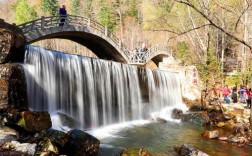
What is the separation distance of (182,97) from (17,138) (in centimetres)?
2118

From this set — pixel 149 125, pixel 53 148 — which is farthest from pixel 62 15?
pixel 53 148

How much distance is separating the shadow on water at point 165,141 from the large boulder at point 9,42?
19.6 feet

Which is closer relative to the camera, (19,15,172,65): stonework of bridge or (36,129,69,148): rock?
(36,129,69,148): rock

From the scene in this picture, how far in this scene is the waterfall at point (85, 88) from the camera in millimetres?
15984

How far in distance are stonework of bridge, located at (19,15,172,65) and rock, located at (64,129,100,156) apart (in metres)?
11.4

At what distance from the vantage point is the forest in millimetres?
28266

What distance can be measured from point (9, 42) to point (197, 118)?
13682 mm

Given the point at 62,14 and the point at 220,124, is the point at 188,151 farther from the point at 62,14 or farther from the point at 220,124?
the point at 62,14

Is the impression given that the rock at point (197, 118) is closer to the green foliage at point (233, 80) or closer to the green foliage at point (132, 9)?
the green foliage at point (233, 80)

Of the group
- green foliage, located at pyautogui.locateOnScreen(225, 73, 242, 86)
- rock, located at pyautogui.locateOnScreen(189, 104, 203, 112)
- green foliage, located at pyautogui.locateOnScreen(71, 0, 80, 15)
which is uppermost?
green foliage, located at pyautogui.locateOnScreen(71, 0, 80, 15)

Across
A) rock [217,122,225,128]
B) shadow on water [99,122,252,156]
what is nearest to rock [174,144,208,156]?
shadow on water [99,122,252,156]

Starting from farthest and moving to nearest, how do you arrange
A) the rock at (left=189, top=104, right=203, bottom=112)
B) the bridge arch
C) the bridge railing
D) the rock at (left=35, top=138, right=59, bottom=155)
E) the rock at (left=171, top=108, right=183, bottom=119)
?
the bridge railing < the rock at (left=189, top=104, right=203, bottom=112) < the rock at (left=171, top=108, right=183, bottom=119) < the bridge arch < the rock at (left=35, top=138, right=59, bottom=155)

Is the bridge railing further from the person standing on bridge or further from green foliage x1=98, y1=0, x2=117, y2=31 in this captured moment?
green foliage x1=98, y1=0, x2=117, y2=31

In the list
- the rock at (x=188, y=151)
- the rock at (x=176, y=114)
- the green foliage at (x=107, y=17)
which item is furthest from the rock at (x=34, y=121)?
the green foliage at (x=107, y=17)
